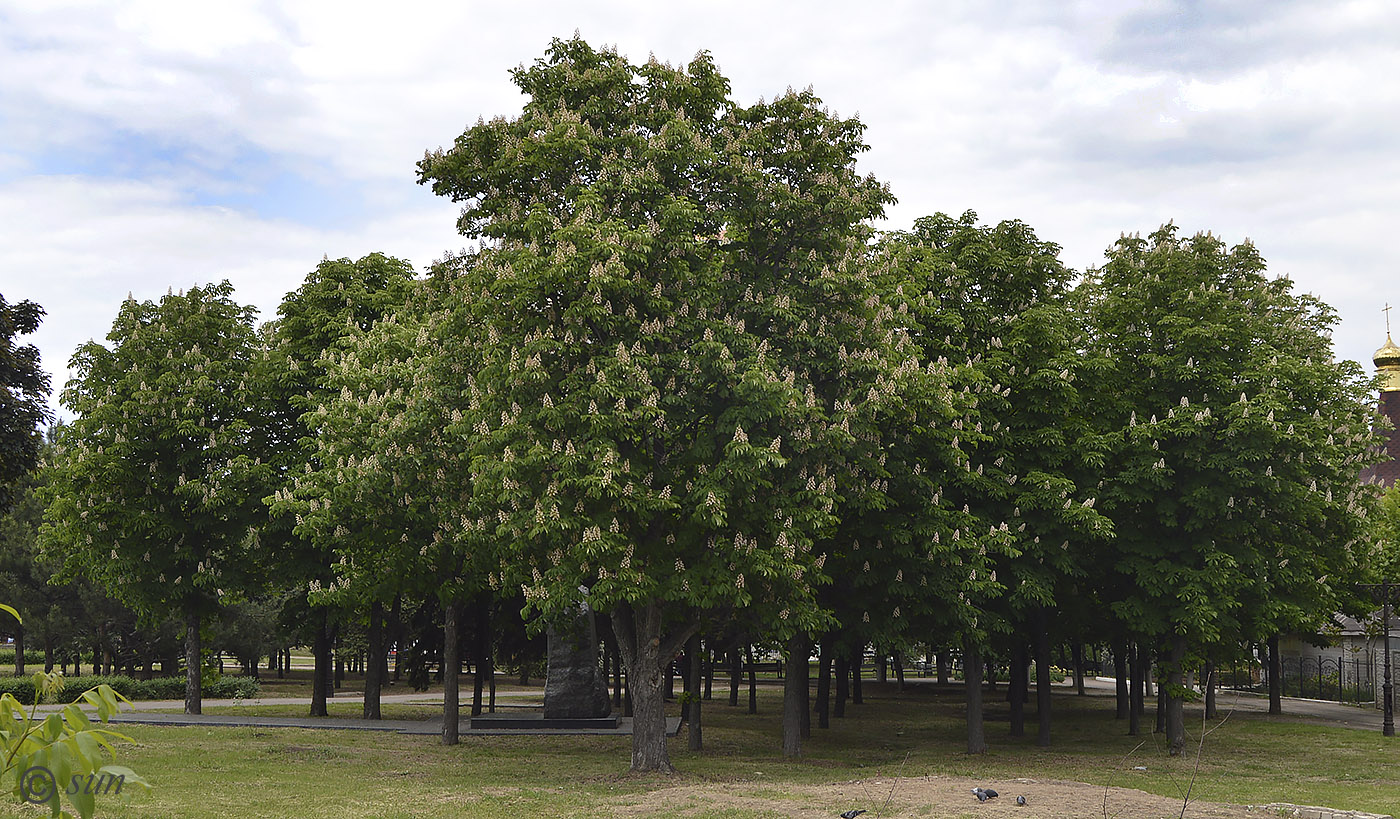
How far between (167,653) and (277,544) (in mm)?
24183

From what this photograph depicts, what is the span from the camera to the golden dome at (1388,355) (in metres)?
80.5

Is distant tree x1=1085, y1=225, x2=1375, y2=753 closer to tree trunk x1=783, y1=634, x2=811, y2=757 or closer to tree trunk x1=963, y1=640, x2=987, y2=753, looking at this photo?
tree trunk x1=963, y1=640, x2=987, y2=753

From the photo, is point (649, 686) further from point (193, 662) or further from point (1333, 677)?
point (1333, 677)

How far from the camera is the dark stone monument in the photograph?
3334cm

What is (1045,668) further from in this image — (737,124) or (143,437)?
(143,437)

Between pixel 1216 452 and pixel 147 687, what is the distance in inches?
1577

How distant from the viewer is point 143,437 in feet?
102

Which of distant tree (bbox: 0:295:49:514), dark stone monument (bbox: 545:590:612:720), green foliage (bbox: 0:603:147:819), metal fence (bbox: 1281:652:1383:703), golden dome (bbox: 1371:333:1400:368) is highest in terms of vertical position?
golden dome (bbox: 1371:333:1400:368)

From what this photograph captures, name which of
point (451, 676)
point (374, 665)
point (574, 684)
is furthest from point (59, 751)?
point (374, 665)

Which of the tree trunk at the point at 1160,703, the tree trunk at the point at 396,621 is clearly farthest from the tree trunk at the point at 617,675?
the tree trunk at the point at 1160,703

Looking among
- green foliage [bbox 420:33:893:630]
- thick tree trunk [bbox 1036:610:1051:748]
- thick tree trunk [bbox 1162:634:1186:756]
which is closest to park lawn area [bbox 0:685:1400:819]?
thick tree trunk [bbox 1162:634:1186:756]

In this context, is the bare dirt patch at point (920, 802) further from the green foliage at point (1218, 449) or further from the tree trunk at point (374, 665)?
the tree trunk at point (374, 665)

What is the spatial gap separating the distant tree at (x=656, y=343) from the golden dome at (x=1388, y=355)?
74.2m

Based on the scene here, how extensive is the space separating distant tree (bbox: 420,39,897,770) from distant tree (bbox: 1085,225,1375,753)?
8540mm
